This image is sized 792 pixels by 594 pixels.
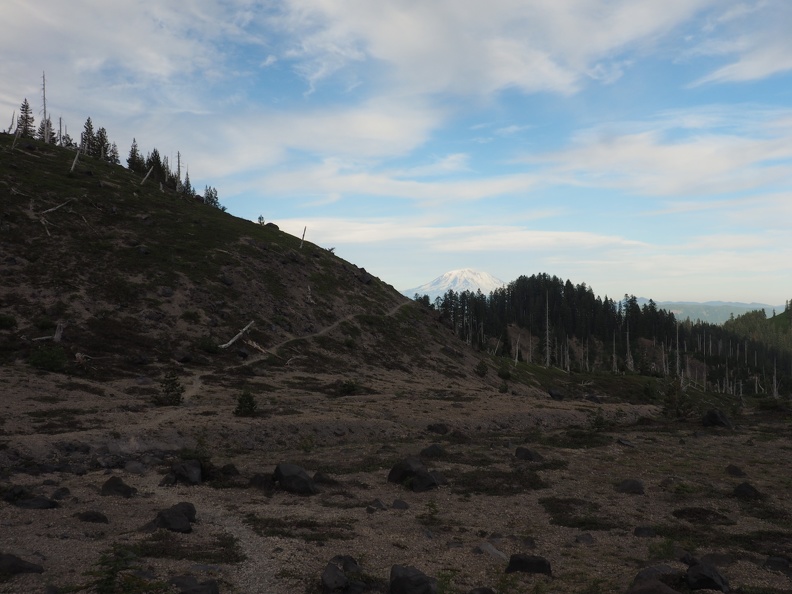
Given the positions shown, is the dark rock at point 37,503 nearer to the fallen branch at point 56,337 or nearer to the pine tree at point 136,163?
the fallen branch at point 56,337

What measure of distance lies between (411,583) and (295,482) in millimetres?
12325

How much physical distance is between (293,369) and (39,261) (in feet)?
118

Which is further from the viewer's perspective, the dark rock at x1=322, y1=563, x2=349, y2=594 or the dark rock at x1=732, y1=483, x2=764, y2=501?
the dark rock at x1=732, y1=483, x2=764, y2=501

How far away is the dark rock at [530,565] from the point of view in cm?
1673

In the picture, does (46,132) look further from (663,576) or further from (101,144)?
(663,576)

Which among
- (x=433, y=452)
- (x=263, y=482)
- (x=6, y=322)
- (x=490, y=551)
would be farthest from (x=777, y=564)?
(x=6, y=322)

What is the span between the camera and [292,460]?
1265 inches

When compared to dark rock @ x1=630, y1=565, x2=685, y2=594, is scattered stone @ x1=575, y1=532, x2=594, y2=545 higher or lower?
lower

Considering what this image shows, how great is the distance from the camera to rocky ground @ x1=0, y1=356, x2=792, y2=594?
626 inches

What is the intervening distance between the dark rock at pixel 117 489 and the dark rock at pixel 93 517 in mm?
3363

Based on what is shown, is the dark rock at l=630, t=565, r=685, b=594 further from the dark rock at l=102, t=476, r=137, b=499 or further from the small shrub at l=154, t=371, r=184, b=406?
the small shrub at l=154, t=371, r=184, b=406

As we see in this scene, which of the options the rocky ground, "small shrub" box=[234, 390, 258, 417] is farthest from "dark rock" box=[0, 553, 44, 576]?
A: "small shrub" box=[234, 390, 258, 417]

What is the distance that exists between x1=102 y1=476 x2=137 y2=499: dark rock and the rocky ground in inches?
2.6

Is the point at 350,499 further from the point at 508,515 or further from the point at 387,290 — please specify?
the point at 387,290
